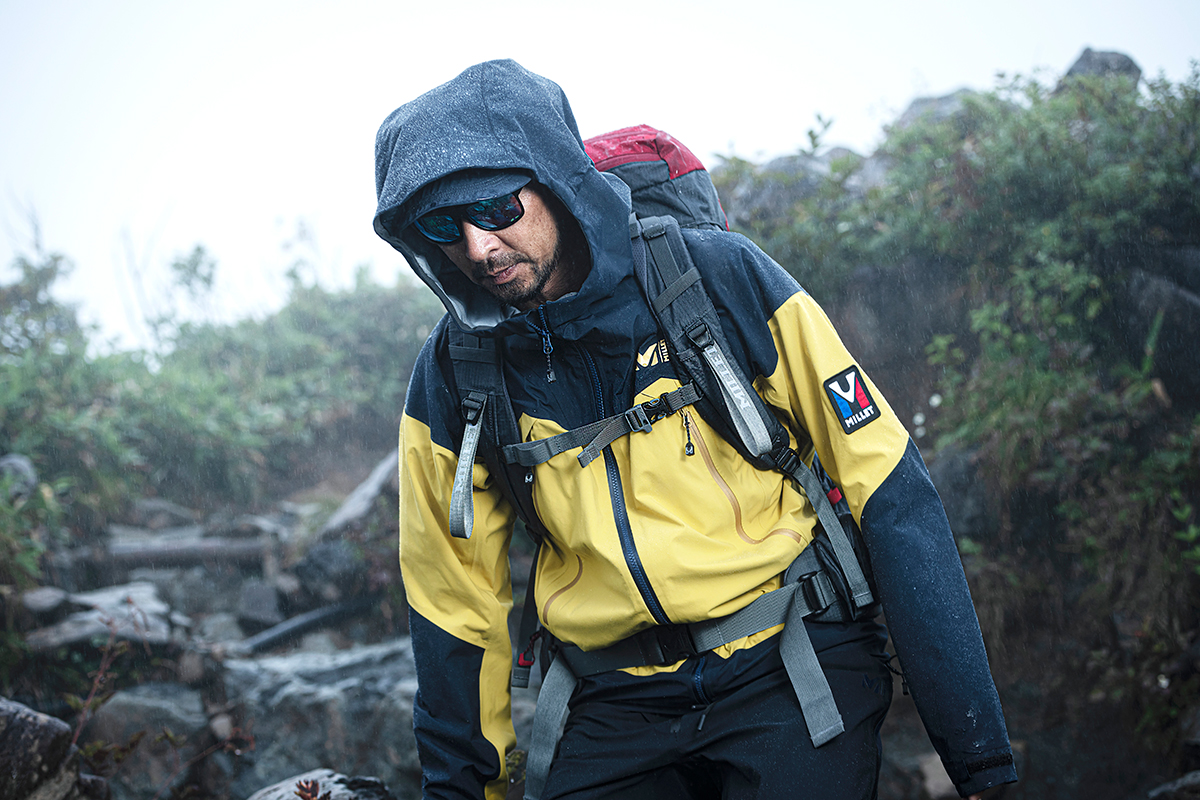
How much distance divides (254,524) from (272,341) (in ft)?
14.6

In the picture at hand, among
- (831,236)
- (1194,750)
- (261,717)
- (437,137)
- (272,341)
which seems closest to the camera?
(437,137)

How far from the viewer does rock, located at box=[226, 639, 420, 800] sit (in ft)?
13.8

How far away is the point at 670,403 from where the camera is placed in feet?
6.56

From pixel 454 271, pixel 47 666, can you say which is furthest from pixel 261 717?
pixel 454 271

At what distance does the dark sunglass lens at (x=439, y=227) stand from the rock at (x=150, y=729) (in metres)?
4.18

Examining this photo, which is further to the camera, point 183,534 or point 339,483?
A: point 339,483

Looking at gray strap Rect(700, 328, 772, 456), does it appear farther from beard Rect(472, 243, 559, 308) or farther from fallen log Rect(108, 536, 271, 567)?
fallen log Rect(108, 536, 271, 567)

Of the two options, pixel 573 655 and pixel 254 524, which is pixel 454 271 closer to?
pixel 573 655

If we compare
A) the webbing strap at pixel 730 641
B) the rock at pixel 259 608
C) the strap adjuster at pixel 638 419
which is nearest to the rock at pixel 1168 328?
the webbing strap at pixel 730 641

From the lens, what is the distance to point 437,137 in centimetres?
199

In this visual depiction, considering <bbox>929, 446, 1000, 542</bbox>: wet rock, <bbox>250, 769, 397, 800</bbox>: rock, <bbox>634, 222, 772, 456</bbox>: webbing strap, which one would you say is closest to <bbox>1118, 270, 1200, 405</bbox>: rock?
<bbox>929, 446, 1000, 542</bbox>: wet rock

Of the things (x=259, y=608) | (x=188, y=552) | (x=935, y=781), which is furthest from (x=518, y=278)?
(x=188, y=552)

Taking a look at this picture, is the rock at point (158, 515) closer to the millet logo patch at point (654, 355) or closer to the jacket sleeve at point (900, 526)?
the millet logo patch at point (654, 355)

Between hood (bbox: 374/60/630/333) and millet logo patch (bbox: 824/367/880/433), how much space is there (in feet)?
Answer: 2.19
